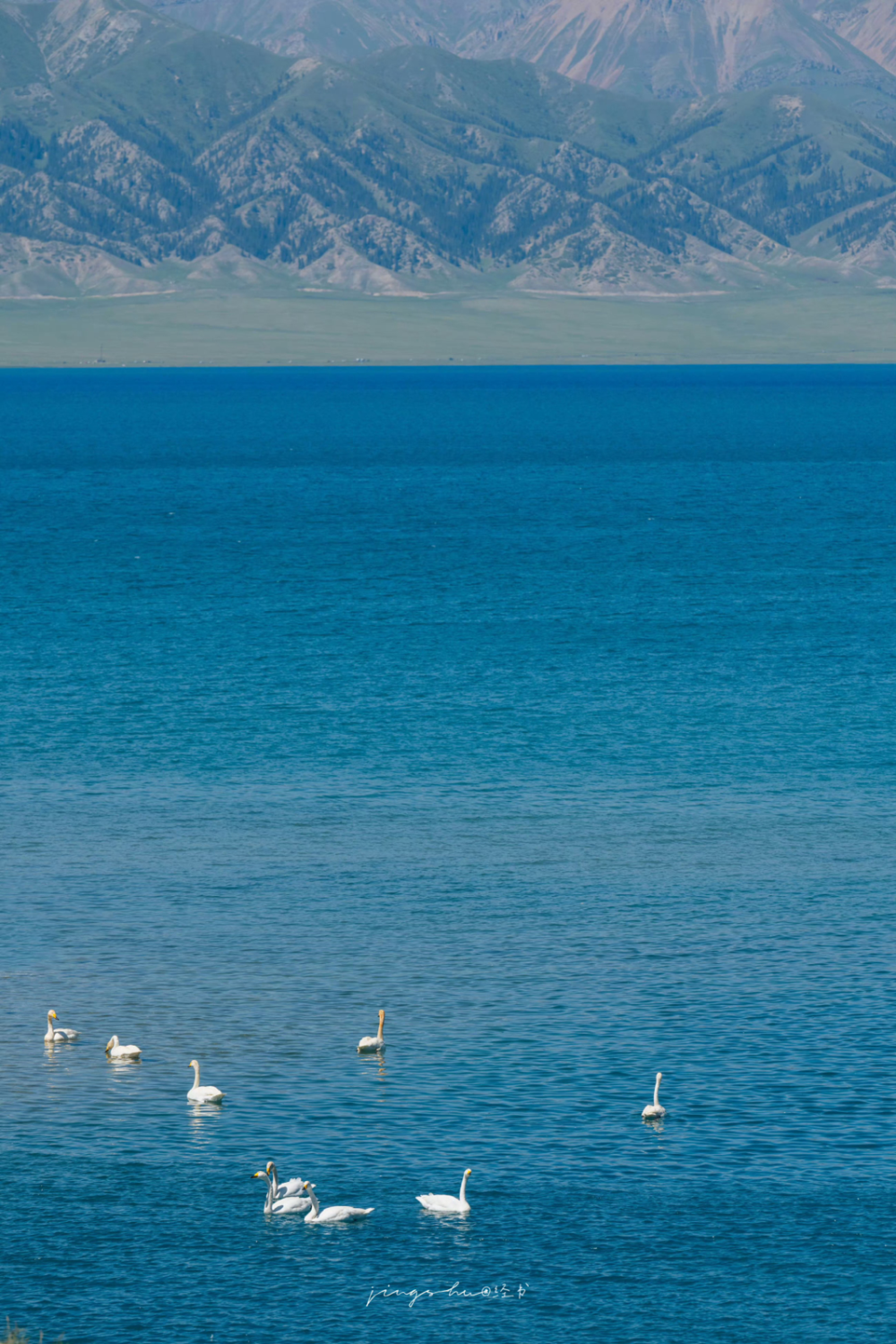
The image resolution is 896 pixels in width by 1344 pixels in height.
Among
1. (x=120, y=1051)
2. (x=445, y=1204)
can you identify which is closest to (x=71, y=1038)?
(x=120, y=1051)

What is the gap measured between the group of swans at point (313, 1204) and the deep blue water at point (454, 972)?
276mm

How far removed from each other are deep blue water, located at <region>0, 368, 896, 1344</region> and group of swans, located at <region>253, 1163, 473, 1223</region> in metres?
0.28

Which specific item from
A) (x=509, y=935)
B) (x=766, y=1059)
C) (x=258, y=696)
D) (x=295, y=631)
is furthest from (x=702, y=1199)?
(x=295, y=631)

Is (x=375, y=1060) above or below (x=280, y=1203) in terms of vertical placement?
below

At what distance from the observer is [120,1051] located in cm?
3666

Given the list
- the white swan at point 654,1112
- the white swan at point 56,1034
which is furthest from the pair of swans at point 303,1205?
the white swan at point 56,1034

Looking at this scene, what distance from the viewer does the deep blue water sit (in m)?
29.0

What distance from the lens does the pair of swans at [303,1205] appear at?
2989 centimetres

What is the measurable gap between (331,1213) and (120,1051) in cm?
803

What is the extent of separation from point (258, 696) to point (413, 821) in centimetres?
2022

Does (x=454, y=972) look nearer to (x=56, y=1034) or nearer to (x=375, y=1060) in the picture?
(x=375, y=1060)

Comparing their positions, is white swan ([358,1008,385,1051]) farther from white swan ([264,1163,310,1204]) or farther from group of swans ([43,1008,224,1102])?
white swan ([264,1163,310,1204])

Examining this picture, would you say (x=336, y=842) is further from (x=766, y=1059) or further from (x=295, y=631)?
(x=295, y=631)

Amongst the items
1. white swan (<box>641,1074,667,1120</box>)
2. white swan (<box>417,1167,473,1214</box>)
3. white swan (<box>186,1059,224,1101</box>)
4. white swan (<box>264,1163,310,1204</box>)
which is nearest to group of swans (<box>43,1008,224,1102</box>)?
white swan (<box>186,1059,224,1101</box>)
